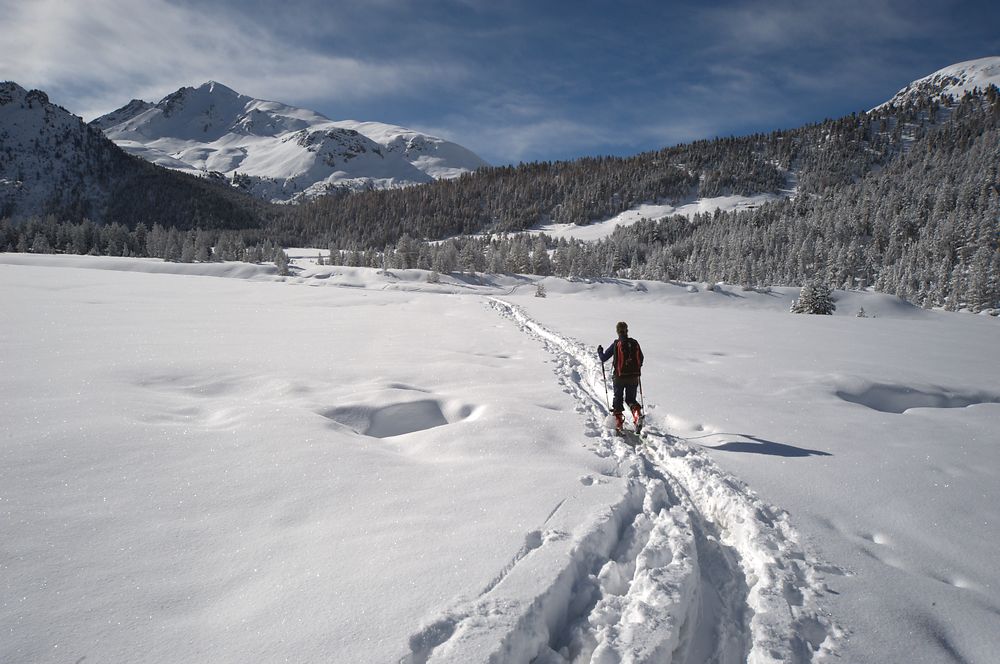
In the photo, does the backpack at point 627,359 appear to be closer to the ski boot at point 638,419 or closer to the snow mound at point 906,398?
the ski boot at point 638,419

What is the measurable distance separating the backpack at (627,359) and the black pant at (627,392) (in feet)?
0.42

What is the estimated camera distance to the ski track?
9.19 feet

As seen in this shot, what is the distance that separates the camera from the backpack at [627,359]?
7.54 meters

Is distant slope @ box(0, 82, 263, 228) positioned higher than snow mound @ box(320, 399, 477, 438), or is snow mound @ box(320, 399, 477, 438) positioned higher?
distant slope @ box(0, 82, 263, 228)

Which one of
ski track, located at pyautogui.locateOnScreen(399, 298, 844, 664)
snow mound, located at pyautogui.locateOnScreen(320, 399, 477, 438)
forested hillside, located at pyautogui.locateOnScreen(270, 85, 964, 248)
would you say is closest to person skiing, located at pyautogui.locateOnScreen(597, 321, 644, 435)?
ski track, located at pyautogui.locateOnScreen(399, 298, 844, 664)

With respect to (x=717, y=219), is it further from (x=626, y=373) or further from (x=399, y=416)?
(x=399, y=416)

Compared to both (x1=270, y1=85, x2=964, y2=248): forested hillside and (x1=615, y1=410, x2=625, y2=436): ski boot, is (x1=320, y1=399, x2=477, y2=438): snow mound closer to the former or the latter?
(x1=615, y1=410, x2=625, y2=436): ski boot

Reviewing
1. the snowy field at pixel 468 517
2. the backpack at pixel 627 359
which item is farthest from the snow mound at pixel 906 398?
the backpack at pixel 627 359

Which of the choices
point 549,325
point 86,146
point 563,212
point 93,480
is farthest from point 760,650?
point 86,146

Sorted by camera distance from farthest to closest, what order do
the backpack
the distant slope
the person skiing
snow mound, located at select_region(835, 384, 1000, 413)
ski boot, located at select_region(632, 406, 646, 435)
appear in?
the distant slope → snow mound, located at select_region(835, 384, 1000, 413) → the backpack → the person skiing → ski boot, located at select_region(632, 406, 646, 435)

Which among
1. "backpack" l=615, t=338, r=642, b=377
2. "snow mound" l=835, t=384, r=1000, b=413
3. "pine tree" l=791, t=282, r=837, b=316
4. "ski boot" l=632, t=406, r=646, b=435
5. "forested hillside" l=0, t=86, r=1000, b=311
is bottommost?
"ski boot" l=632, t=406, r=646, b=435

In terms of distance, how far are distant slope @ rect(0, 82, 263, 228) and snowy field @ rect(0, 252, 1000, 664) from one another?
18094 centimetres

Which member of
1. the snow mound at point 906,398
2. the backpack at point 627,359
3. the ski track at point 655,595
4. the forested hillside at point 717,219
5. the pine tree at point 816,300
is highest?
the forested hillside at point 717,219

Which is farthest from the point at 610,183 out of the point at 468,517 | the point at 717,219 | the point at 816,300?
the point at 468,517
